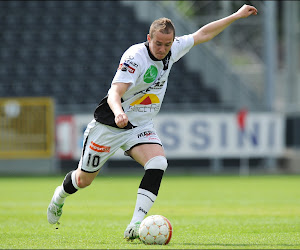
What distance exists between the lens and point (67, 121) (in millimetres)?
19812

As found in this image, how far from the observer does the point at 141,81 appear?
657cm

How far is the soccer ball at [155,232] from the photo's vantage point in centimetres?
602

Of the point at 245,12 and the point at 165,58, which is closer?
the point at 165,58

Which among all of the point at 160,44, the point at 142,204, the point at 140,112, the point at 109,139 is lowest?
the point at 142,204

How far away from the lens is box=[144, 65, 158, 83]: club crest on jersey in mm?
6560

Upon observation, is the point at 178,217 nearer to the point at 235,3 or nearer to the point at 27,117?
the point at 27,117

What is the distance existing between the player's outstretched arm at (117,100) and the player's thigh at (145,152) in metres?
0.64

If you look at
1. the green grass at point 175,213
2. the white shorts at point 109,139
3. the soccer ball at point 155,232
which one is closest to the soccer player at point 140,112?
the white shorts at point 109,139

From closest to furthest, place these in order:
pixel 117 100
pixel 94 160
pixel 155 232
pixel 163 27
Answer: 1. pixel 155 232
2. pixel 117 100
3. pixel 163 27
4. pixel 94 160

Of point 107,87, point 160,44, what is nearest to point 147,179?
point 160,44

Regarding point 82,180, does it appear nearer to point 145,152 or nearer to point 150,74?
point 145,152

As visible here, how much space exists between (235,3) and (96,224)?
770 inches

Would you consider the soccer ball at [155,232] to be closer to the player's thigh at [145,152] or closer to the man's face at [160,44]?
the player's thigh at [145,152]

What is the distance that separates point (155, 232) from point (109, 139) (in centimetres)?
121
